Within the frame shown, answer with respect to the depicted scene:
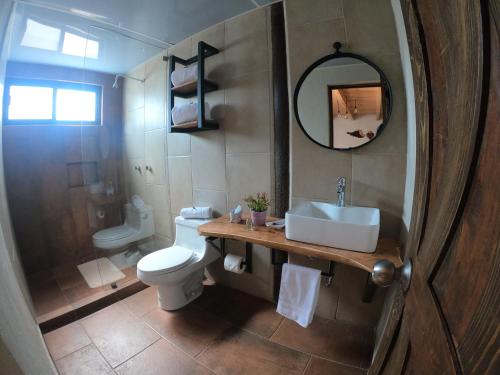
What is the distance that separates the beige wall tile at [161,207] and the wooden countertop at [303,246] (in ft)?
3.26

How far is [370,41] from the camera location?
4.03 ft

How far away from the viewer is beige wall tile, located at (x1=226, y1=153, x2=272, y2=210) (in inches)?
64.9

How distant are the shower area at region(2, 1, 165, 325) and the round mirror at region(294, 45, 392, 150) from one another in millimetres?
1595

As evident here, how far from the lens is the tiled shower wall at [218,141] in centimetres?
161

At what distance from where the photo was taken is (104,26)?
5.52ft

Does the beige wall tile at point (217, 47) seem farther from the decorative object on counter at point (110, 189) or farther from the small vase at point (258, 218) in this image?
the decorative object on counter at point (110, 189)

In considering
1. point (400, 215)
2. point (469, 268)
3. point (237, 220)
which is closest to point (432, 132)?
point (469, 268)

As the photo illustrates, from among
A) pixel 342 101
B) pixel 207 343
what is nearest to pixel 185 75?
pixel 342 101

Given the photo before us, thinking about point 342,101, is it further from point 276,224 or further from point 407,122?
point 276,224

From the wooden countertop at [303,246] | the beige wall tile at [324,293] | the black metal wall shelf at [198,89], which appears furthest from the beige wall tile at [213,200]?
the beige wall tile at [324,293]

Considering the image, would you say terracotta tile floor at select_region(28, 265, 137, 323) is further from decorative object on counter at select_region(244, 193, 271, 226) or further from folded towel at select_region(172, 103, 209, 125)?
folded towel at select_region(172, 103, 209, 125)

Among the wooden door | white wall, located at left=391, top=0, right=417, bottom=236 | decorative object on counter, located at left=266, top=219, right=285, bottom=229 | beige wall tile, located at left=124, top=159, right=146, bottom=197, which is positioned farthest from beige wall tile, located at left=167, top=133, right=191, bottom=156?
the wooden door

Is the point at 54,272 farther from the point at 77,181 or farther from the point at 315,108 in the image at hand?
the point at 315,108

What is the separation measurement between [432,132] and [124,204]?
9.02 feet
